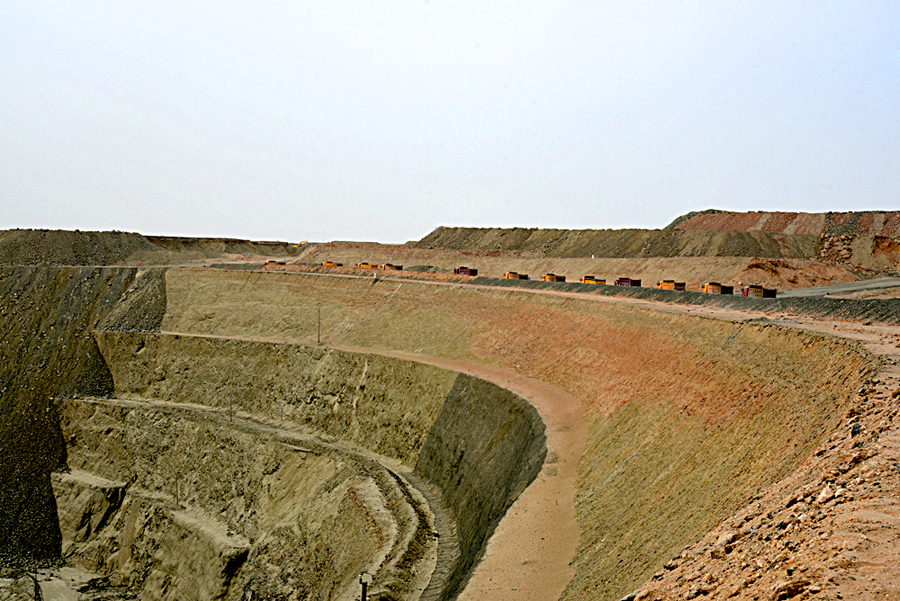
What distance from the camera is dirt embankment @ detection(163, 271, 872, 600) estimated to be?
56.4ft

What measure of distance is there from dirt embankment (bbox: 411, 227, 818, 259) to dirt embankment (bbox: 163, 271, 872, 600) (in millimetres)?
33671

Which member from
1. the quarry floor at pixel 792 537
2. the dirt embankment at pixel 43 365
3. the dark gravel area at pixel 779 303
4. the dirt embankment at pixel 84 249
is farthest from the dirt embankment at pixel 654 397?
the dirt embankment at pixel 84 249

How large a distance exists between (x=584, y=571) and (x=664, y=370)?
12.8 metres

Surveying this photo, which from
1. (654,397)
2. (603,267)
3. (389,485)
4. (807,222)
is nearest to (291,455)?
(389,485)

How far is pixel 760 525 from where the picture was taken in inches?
456

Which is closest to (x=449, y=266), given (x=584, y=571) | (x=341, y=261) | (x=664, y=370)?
(x=341, y=261)

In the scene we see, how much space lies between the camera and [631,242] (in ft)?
276

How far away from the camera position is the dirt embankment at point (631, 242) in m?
74.0

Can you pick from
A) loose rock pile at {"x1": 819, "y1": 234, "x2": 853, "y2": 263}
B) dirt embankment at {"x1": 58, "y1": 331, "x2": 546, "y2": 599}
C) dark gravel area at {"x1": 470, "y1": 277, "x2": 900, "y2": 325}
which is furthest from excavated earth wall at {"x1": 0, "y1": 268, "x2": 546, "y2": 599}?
loose rock pile at {"x1": 819, "y1": 234, "x2": 853, "y2": 263}

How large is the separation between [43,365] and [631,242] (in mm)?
62726

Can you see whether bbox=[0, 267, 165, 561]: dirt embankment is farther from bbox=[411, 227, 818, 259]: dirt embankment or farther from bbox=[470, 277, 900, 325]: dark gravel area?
bbox=[411, 227, 818, 259]: dirt embankment

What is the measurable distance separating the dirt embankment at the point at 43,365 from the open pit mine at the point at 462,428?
220mm

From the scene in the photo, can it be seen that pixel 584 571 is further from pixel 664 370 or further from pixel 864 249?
pixel 864 249

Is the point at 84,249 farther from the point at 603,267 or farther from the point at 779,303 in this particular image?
the point at 779,303
